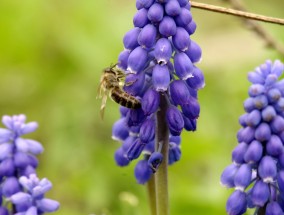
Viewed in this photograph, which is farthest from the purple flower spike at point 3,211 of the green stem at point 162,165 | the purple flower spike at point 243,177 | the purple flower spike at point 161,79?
the purple flower spike at point 243,177

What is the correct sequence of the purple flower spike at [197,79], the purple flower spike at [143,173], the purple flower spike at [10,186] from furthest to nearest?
the purple flower spike at [143,173]
the purple flower spike at [10,186]
the purple flower spike at [197,79]

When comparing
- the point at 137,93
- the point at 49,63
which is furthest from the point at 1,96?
the point at 137,93

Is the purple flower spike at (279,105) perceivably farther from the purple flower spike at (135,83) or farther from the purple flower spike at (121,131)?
the purple flower spike at (121,131)

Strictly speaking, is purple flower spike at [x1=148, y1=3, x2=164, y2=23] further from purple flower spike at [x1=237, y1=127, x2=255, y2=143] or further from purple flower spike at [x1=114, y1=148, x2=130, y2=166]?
purple flower spike at [x1=114, y1=148, x2=130, y2=166]

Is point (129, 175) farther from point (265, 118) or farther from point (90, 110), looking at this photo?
point (265, 118)

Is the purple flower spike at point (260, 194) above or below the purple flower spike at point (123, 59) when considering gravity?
below
